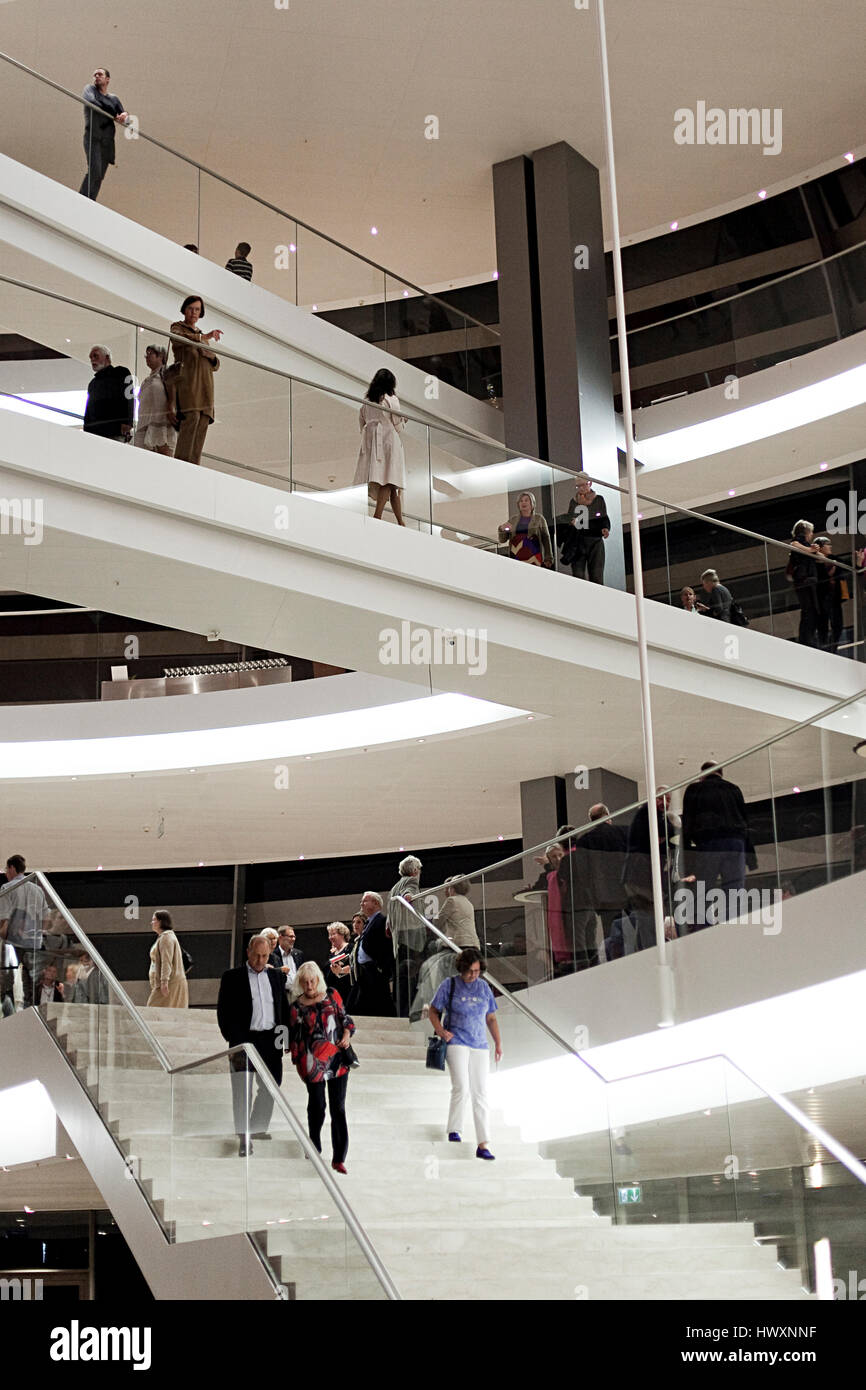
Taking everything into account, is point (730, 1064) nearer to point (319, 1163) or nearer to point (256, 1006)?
point (319, 1163)

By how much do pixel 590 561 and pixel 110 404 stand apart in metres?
3.79

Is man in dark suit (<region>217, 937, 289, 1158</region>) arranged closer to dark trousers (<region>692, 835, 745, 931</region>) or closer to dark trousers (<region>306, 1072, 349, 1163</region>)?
dark trousers (<region>306, 1072, 349, 1163</region>)

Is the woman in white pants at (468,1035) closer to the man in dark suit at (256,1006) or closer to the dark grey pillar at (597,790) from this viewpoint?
the man in dark suit at (256,1006)

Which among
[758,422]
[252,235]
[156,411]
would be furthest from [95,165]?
[758,422]

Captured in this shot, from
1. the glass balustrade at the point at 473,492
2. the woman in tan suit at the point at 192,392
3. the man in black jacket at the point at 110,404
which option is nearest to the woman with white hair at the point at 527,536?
the glass balustrade at the point at 473,492

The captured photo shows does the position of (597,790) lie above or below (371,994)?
above

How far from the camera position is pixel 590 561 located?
426 inches

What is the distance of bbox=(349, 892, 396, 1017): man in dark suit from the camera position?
10508 millimetres

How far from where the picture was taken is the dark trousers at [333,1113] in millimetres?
7660

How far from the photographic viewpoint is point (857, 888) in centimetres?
790

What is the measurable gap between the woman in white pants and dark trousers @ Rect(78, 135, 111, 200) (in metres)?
7.44

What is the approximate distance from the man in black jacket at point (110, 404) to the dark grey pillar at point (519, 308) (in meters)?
5.77

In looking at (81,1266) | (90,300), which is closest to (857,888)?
(90,300)

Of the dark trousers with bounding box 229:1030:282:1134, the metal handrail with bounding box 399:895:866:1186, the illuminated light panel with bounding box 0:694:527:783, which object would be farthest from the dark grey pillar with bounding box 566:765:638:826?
the dark trousers with bounding box 229:1030:282:1134
